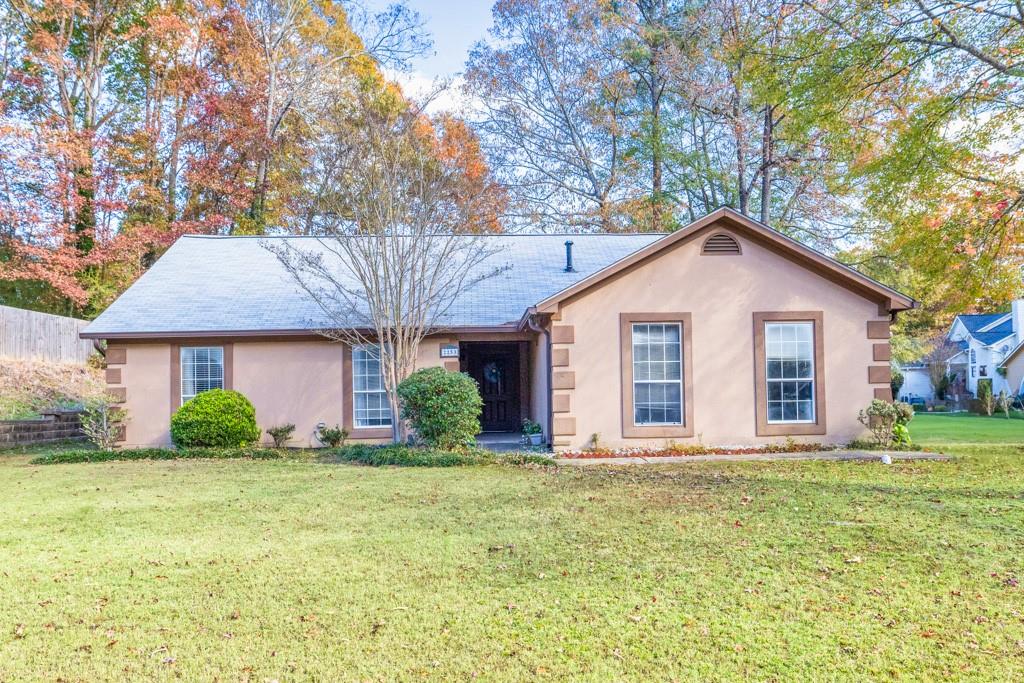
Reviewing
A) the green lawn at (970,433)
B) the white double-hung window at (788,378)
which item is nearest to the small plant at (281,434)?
the white double-hung window at (788,378)

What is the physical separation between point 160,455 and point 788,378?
1098cm

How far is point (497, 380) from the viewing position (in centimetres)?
1681

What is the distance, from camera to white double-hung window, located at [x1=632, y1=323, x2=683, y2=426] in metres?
12.1

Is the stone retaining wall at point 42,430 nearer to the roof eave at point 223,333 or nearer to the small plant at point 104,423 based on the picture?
the small plant at point 104,423

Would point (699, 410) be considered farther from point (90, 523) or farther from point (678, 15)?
point (678, 15)

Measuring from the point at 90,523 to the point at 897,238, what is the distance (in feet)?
48.2

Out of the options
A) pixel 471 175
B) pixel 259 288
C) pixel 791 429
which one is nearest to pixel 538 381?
pixel 791 429

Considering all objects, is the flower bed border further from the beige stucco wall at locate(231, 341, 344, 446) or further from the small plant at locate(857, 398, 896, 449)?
the beige stucco wall at locate(231, 341, 344, 446)

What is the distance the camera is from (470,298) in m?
15.1

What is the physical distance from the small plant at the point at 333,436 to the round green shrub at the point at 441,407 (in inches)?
95.1

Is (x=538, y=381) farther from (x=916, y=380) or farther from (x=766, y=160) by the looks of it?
(x=916, y=380)

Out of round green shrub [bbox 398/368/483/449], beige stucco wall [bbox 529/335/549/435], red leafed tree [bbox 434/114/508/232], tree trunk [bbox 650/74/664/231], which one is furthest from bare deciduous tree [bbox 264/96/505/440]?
tree trunk [bbox 650/74/664/231]

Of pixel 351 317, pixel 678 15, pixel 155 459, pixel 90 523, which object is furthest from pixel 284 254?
pixel 678 15

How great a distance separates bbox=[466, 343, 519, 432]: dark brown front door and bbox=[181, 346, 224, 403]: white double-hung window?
17.8 ft
